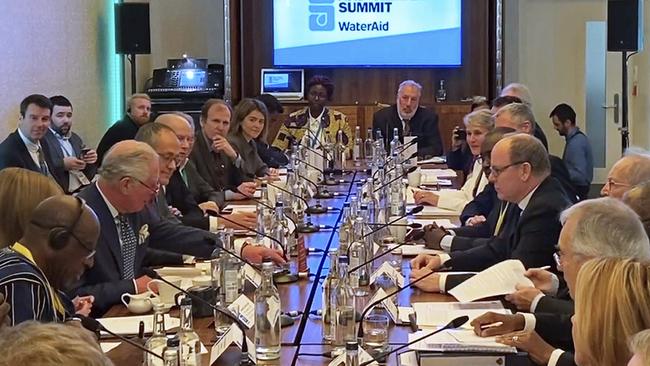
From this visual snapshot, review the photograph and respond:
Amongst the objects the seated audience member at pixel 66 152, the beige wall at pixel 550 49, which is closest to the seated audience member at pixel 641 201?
the seated audience member at pixel 66 152

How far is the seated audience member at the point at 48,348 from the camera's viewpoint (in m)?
1.34

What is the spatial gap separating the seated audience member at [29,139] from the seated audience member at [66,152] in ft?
0.95

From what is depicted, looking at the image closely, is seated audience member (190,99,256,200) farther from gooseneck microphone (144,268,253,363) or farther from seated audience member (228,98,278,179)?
gooseneck microphone (144,268,253,363)

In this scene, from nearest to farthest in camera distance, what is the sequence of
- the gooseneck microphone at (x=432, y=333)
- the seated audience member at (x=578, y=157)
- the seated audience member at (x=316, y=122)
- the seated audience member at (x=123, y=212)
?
1. the gooseneck microphone at (x=432, y=333)
2. the seated audience member at (x=123, y=212)
3. the seated audience member at (x=578, y=157)
4. the seated audience member at (x=316, y=122)

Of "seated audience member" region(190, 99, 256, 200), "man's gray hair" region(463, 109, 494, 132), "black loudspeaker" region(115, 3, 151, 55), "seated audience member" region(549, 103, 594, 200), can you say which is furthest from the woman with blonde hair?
"black loudspeaker" region(115, 3, 151, 55)

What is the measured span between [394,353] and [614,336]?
2.43 ft

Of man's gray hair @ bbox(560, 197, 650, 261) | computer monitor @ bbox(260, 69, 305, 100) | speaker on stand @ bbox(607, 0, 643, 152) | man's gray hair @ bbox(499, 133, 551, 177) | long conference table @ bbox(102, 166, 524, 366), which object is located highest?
speaker on stand @ bbox(607, 0, 643, 152)

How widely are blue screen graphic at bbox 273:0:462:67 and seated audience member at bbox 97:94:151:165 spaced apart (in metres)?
3.08

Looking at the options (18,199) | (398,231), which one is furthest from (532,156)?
(18,199)

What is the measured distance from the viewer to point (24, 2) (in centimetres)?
709

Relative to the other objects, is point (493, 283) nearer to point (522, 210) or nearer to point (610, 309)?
point (522, 210)

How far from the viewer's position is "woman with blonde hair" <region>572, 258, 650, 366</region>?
192 cm

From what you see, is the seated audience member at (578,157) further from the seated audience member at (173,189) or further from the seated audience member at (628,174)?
the seated audience member at (628,174)

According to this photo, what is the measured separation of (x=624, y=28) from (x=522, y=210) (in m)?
6.02
